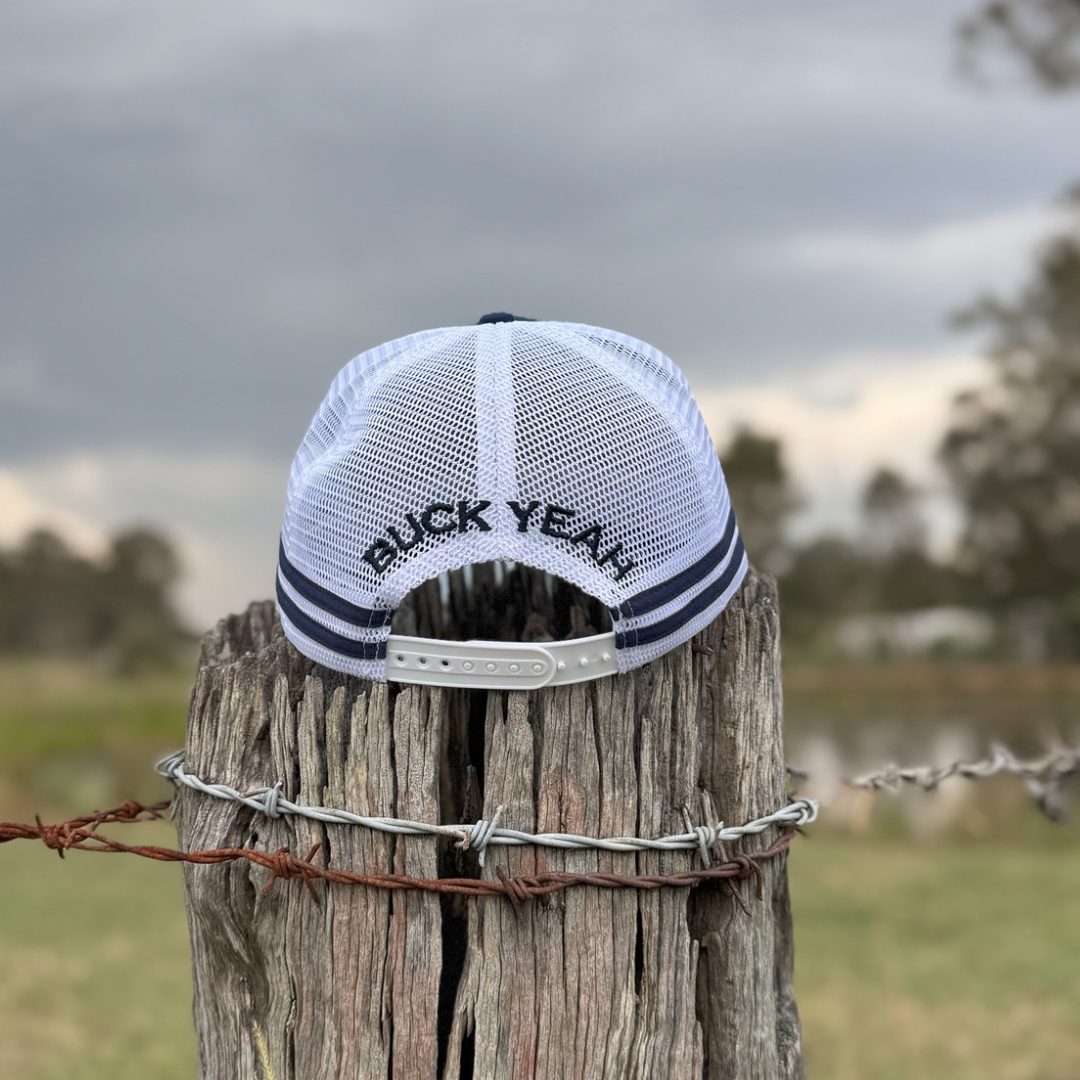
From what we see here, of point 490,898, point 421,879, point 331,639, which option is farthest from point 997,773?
point 331,639

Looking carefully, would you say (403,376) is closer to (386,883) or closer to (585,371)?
(585,371)

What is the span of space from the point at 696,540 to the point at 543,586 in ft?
2.59

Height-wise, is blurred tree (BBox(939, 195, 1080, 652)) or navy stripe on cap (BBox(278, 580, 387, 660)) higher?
blurred tree (BBox(939, 195, 1080, 652))

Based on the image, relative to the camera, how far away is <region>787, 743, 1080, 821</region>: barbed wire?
112 inches

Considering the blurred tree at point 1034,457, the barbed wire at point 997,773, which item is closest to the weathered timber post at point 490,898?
the barbed wire at point 997,773

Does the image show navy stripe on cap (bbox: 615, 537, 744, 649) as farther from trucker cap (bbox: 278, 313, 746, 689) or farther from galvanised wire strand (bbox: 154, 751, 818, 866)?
galvanised wire strand (bbox: 154, 751, 818, 866)

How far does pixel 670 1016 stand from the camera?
1.99 meters

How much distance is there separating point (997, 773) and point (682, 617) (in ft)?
4.76

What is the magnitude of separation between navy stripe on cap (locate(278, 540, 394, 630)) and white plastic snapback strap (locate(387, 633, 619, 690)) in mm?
46

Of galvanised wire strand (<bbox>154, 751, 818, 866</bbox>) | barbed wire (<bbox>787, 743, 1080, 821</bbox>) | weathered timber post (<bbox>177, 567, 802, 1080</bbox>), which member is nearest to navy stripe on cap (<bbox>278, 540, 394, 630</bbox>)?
weathered timber post (<bbox>177, 567, 802, 1080</bbox>)

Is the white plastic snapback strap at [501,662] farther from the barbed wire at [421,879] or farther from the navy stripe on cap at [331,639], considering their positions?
the barbed wire at [421,879]

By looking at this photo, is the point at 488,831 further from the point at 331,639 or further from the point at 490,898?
the point at 331,639

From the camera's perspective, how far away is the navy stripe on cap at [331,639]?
193cm

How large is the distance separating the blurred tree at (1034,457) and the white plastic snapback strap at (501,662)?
55.8 ft
